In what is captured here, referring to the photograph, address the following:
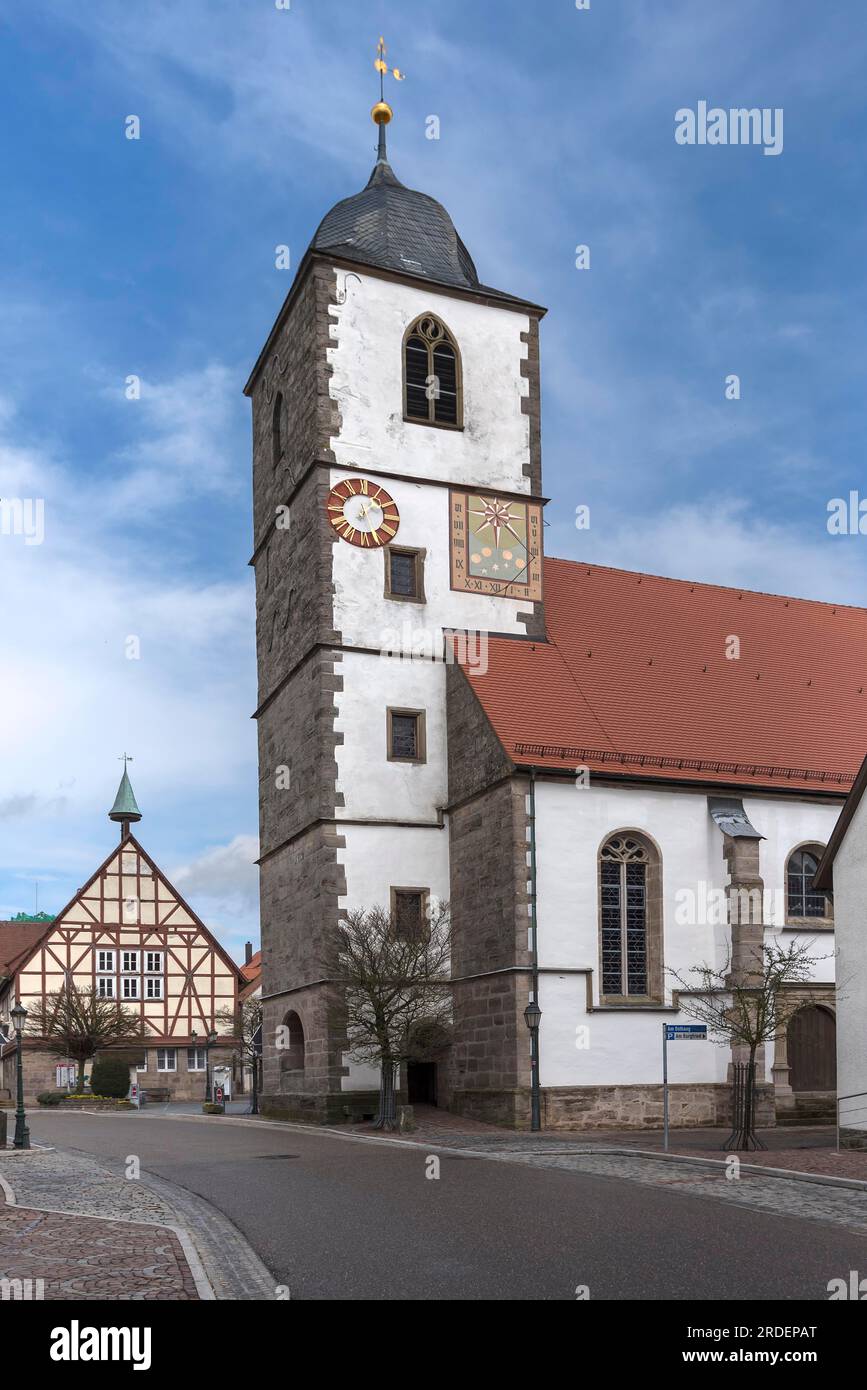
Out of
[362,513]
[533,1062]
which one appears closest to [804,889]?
[533,1062]

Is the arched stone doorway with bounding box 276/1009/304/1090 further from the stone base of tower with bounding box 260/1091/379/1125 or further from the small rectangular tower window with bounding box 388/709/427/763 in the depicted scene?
the small rectangular tower window with bounding box 388/709/427/763

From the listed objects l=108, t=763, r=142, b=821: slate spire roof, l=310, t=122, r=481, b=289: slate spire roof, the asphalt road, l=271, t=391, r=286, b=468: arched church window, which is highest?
l=310, t=122, r=481, b=289: slate spire roof

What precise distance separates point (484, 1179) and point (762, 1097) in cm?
1176

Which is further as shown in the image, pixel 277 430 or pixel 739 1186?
pixel 277 430

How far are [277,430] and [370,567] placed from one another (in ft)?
18.8

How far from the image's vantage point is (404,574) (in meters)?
30.0

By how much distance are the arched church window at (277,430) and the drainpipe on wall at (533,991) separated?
1128cm

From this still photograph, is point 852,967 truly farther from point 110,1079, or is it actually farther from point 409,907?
point 110,1079

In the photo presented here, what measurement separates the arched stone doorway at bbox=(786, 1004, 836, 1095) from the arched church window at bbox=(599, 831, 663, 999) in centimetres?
311

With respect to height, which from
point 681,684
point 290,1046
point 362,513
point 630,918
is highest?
point 362,513

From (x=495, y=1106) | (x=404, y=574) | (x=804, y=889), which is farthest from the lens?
(x=404, y=574)

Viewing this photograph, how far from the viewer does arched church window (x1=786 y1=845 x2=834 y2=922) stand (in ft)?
92.7

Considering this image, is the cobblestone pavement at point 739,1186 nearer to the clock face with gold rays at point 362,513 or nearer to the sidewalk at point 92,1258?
the sidewalk at point 92,1258

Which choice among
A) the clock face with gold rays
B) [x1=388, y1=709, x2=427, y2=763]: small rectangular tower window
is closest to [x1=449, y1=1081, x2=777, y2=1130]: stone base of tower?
[x1=388, y1=709, x2=427, y2=763]: small rectangular tower window
